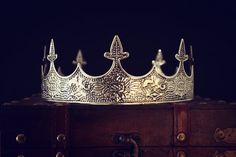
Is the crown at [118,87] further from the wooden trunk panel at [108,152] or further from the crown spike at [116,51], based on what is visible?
the wooden trunk panel at [108,152]

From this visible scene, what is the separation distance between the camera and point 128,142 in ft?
3.37

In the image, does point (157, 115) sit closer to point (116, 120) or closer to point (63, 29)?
point (116, 120)

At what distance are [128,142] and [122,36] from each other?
1.81 feet

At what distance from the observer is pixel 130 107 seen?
3.43 ft

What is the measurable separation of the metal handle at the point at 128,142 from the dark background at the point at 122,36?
478 mm

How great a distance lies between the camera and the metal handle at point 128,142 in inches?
40.4

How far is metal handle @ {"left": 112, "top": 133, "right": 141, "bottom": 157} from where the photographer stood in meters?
1.03
